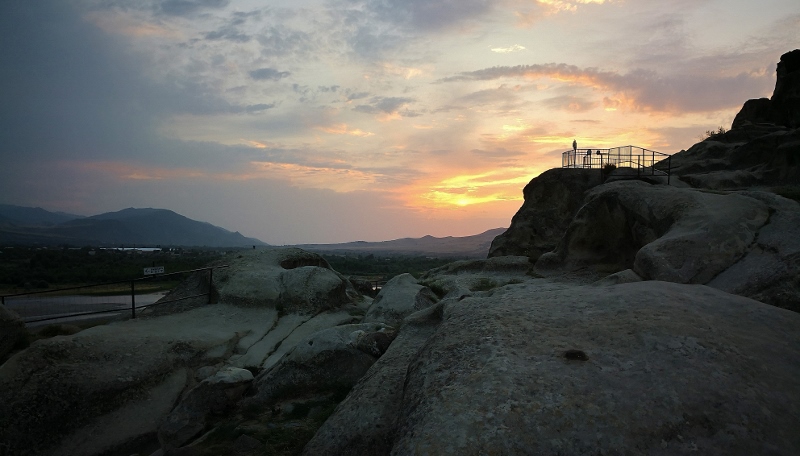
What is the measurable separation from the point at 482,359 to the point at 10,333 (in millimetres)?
12660

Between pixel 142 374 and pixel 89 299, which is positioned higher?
pixel 142 374

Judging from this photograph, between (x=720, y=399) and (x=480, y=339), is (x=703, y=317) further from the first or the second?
(x=480, y=339)

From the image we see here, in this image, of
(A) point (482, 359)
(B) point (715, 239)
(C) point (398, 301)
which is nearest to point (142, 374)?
(C) point (398, 301)

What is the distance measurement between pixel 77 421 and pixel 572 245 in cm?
1639

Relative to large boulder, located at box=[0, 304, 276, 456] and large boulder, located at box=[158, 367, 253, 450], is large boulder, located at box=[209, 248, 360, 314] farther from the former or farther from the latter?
large boulder, located at box=[158, 367, 253, 450]

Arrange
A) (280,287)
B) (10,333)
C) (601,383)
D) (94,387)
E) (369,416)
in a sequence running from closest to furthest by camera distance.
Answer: (601,383)
(369,416)
(94,387)
(10,333)
(280,287)

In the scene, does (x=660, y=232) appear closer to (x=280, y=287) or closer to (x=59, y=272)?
(x=280, y=287)

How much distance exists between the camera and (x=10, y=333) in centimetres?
1235

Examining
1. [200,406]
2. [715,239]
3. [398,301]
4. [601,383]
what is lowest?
[200,406]

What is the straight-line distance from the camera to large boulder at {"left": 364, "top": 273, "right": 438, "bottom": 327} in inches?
609

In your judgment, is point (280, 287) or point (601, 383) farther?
point (280, 287)

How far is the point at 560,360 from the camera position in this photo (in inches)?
236

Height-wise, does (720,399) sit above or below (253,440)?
above

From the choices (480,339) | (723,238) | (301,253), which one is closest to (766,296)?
(723,238)
